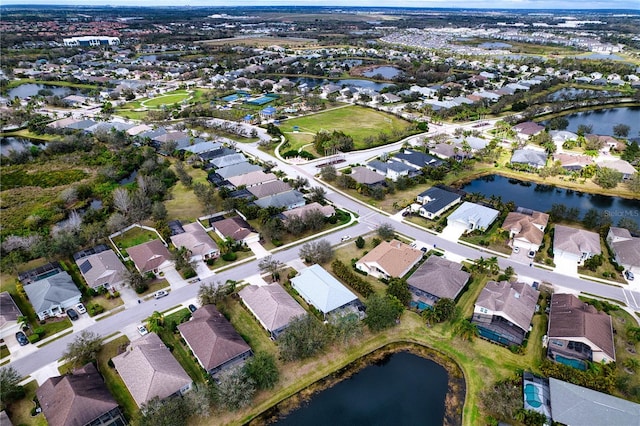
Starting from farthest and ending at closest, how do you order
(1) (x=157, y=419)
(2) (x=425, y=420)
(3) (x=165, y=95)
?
1. (3) (x=165, y=95)
2. (2) (x=425, y=420)
3. (1) (x=157, y=419)

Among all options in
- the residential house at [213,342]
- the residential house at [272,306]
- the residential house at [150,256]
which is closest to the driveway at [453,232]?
the residential house at [272,306]

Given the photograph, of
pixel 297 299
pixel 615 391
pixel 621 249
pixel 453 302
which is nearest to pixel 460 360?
pixel 453 302

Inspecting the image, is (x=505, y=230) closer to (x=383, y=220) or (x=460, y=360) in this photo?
(x=383, y=220)

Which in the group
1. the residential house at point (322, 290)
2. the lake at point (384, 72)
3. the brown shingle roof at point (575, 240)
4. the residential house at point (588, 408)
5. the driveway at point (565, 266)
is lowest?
the lake at point (384, 72)

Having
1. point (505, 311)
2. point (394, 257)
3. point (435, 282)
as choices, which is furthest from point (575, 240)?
point (394, 257)

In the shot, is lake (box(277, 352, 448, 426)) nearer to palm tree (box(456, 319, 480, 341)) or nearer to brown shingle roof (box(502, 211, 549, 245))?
palm tree (box(456, 319, 480, 341))

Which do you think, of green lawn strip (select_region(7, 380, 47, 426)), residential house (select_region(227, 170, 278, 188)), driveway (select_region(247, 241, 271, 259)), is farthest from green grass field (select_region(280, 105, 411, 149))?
green lawn strip (select_region(7, 380, 47, 426))

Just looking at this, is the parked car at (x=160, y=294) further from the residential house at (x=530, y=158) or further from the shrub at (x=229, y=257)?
the residential house at (x=530, y=158)
